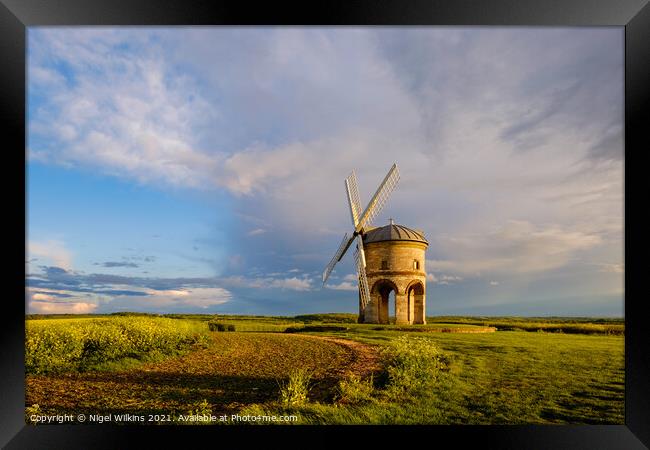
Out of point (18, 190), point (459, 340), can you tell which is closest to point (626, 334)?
point (459, 340)

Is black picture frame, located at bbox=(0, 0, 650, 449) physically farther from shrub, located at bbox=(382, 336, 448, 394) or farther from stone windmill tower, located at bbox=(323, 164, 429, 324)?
stone windmill tower, located at bbox=(323, 164, 429, 324)

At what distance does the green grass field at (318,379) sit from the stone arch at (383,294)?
9335 millimetres

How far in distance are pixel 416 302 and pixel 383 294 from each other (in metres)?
2.00

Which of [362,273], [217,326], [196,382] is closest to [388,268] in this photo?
[362,273]

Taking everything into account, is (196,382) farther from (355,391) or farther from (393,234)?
(393,234)

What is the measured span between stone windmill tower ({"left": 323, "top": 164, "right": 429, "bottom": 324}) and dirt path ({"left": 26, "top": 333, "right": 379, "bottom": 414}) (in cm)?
1015

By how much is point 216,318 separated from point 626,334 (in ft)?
56.3

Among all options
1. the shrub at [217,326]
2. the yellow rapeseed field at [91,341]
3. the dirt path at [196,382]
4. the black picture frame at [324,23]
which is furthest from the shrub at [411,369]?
the shrub at [217,326]

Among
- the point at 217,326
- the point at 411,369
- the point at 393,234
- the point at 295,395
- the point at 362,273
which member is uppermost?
the point at 393,234

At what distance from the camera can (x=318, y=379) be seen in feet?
29.8

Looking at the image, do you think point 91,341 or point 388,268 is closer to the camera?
point 91,341

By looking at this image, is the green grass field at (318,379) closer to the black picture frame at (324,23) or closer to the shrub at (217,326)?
the black picture frame at (324,23)

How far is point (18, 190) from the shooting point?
7.41 metres

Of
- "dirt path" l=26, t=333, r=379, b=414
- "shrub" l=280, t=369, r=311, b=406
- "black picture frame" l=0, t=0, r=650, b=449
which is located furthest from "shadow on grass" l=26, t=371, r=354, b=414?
"black picture frame" l=0, t=0, r=650, b=449
